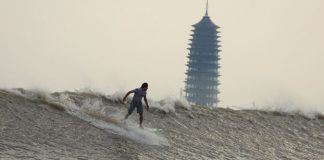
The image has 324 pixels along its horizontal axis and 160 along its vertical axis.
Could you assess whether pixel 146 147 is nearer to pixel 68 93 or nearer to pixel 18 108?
pixel 18 108

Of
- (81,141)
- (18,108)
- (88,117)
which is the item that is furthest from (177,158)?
(18,108)

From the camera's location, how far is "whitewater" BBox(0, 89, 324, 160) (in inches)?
882

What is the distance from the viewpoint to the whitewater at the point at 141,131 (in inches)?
882

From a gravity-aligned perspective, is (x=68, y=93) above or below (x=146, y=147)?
above

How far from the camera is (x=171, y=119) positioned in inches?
1216

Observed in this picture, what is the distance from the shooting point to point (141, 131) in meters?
26.0

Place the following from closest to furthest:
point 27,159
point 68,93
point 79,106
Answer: point 27,159 < point 79,106 < point 68,93

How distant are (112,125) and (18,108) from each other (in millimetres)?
3439

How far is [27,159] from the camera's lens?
19.9 m

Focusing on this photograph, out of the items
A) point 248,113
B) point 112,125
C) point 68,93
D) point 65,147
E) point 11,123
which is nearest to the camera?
point 65,147

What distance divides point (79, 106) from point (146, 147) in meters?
6.00

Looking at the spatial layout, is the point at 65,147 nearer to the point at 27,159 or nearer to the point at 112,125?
the point at 27,159

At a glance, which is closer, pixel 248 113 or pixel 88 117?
pixel 88 117

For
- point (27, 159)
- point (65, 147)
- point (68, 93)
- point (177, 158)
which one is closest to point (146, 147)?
point (177, 158)
